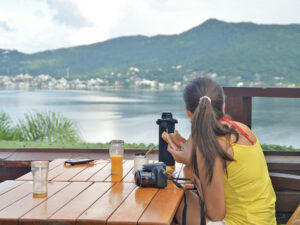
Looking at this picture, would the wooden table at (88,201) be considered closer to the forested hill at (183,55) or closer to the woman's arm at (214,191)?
the woman's arm at (214,191)

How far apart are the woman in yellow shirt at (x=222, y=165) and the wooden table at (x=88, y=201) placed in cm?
17

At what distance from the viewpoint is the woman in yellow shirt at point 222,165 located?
1.72 metres

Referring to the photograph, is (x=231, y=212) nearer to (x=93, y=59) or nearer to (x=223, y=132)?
(x=223, y=132)

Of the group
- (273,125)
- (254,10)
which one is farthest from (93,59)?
(254,10)

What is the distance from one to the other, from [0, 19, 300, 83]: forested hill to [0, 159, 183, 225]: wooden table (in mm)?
20712

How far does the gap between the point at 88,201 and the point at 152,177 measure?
332mm

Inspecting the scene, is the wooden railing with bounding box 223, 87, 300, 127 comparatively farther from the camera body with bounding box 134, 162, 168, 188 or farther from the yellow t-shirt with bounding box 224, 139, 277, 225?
the camera body with bounding box 134, 162, 168, 188

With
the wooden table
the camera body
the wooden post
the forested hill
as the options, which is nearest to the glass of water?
the wooden table

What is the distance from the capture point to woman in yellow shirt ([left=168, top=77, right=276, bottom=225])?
67.9 inches

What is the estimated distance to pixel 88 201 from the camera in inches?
64.6

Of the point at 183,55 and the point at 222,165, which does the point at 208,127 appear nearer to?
the point at 222,165

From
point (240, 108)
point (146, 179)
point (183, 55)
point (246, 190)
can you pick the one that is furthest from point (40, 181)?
point (183, 55)

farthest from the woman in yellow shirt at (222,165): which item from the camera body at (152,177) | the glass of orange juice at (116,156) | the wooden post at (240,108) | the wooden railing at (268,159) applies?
the wooden post at (240,108)

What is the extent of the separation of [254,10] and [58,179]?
237ft
